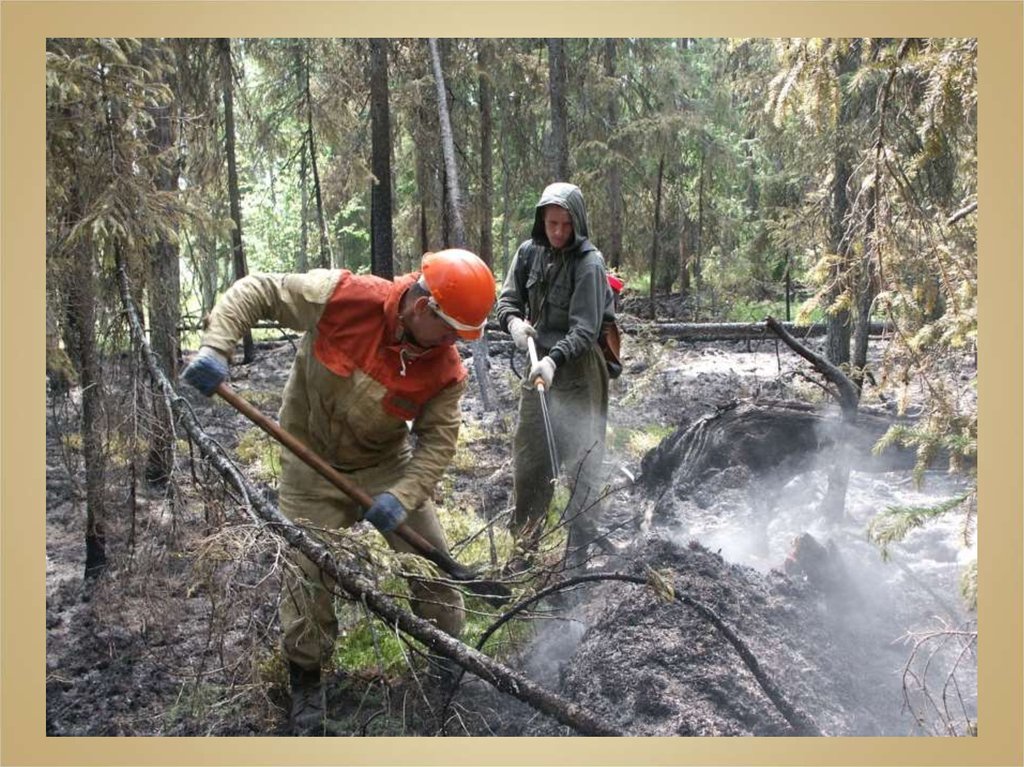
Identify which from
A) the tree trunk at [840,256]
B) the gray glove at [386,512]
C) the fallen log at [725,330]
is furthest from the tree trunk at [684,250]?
the gray glove at [386,512]

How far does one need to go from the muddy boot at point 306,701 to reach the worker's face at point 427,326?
4.18 feet

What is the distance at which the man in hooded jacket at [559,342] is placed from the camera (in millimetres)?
3564

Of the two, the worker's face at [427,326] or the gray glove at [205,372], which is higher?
the worker's face at [427,326]

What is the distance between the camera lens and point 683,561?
3.50m

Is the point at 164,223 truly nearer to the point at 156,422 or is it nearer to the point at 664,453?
the point at 156,422

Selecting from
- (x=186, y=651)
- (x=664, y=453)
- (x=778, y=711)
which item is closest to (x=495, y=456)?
(x=664, y=453)

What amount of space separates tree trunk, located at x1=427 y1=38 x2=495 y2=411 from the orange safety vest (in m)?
2.67

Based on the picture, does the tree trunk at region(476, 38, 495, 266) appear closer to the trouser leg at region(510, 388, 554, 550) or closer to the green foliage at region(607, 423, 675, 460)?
the green foliage at region(607, 423, 675, 460)

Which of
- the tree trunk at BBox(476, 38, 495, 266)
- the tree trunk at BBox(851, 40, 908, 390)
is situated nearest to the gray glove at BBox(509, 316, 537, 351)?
the tree trunk at BBox(851, 40, 908, 390)

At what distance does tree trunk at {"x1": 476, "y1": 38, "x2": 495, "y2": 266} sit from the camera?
4.98 meters

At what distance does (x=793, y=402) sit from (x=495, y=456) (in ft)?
6.48

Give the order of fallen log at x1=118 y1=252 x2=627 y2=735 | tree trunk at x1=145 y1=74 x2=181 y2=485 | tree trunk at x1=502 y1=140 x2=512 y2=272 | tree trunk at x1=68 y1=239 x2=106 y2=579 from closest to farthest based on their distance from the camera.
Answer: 1. fallen log at x1=118 y1=252 x2=627 y2=735
2. tree trunk at x1=145 y1=74 x2=181 y2=485
3. tree trunk at x1=68 y1=239 x2=106 y2=579
4. tree trunk at x1=502 y1=140 x2=512 y2=272

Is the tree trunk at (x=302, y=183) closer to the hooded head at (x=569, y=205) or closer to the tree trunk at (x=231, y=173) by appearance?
the tree trunk at (x=231, y=173)

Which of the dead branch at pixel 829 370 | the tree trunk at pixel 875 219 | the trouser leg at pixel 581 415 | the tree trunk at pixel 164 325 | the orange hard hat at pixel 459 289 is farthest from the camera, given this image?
the dead branch at pixel 829 370
